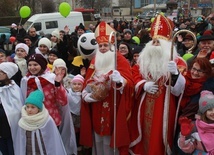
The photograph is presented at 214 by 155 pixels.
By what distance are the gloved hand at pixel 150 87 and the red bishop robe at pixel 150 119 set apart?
65 millimetres

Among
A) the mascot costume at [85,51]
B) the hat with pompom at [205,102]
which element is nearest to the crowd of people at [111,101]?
the hat with pompom at [205,102]

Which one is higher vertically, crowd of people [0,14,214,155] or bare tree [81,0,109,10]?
bare tree [81,0,109,10]

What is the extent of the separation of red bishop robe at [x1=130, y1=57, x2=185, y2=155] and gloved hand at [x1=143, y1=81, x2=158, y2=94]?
0.06 m

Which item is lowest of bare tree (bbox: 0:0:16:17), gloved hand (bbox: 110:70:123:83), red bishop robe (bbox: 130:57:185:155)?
red bishop robe (bbox: 130:57:185:155)

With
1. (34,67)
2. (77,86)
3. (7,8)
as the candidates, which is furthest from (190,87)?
(7,8)

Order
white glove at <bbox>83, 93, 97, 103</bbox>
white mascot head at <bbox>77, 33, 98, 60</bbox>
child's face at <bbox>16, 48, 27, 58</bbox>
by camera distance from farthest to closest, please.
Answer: child's face at <bbox>16, 48, 27, 58</bbox>, white mascot head at <bbox>77, 33, 98, 60</bbox>, white glove at <bbox>83, 93, 97, 103</bbox>

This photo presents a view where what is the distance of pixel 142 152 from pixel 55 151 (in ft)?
3.76

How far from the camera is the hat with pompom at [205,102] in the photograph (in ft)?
9.90

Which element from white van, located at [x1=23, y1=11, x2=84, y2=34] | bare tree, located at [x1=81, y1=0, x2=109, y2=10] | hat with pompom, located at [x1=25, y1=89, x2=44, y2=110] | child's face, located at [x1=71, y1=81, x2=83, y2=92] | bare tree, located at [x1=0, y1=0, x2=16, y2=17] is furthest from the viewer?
bare tree, located at [x1=81, y1=0, x2=109, y2=10]

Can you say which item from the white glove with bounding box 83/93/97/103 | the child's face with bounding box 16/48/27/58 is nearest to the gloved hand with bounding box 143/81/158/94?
the white glove with bounding box 83/93/97/103

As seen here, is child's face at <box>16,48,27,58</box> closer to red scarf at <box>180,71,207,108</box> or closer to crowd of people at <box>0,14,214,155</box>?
crowd of people at <box>0,14,214,155</box>

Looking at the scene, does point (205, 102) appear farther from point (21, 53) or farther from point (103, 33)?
point (21, 53)

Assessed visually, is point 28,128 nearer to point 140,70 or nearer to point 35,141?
point 35,141

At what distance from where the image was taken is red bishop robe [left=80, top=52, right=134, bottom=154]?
3812 millimetres
